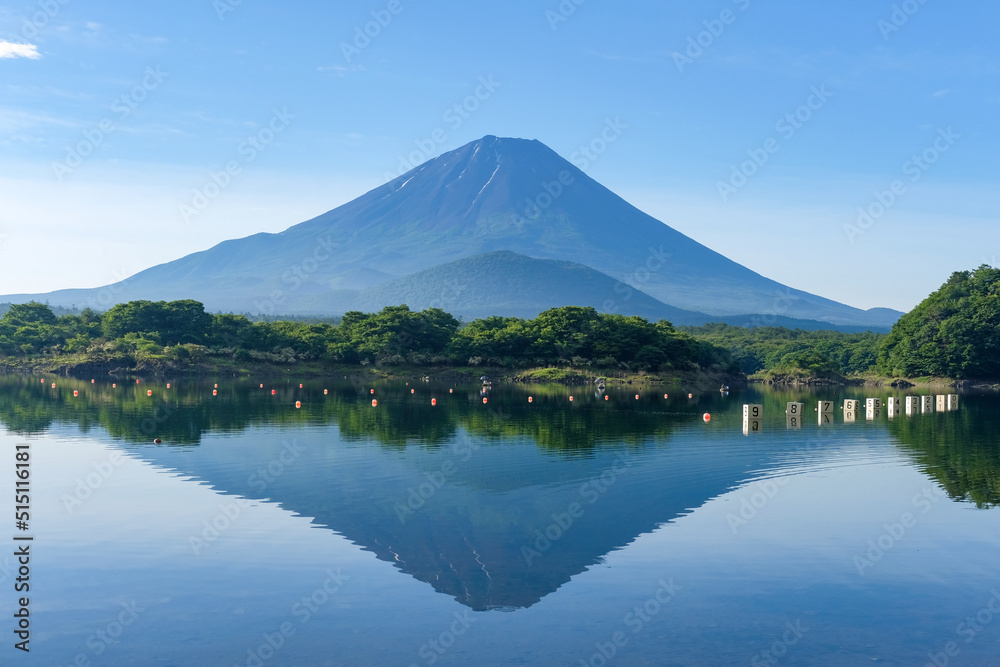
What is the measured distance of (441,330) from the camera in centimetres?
10031

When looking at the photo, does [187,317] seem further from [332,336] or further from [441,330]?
[441,330]

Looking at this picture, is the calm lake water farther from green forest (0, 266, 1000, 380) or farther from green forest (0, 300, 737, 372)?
green forest (0, 266, 1000, 380)

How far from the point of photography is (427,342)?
3917 inches

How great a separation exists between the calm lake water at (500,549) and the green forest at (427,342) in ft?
184

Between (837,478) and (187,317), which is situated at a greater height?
(187,317)

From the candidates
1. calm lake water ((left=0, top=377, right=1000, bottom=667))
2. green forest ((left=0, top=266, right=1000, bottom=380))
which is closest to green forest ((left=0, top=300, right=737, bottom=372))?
green forest ((left=0, top=266, right=1000, bottom=380))

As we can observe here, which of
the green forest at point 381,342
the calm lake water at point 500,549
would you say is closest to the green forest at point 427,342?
the green forest at point 381,342

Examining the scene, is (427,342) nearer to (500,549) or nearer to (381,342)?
(381,342)

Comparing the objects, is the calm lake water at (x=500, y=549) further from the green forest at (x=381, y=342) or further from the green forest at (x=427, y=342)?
the green forest at (x=427, y=342)

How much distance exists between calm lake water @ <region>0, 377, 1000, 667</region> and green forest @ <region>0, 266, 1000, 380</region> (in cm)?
5597

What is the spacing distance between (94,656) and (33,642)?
126 cm

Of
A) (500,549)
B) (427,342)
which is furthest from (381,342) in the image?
(500,549)

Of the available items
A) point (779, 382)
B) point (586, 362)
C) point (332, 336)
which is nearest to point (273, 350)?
point (332, 336)

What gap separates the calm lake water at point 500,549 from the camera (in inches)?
559
